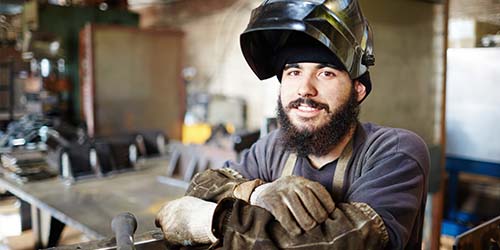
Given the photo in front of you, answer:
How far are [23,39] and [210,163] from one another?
10.7 ft

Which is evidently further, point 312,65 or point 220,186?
point 220,186

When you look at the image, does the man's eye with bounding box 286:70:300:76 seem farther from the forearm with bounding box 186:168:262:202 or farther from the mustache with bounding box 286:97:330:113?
the forearm with bounding box 186:168:262:202

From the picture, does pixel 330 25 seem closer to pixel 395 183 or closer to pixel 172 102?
pixel 395 183

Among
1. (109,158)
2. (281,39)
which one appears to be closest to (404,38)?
(281,39)

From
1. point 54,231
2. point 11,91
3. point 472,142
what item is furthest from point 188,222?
point 11,91

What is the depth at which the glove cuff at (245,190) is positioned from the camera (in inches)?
42.9

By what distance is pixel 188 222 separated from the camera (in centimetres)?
110

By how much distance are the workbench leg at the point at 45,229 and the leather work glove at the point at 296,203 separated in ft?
7.23

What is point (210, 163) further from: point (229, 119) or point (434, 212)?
point (229, 119)

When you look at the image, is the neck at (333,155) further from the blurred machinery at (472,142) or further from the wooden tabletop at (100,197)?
the blurred machinery at (472,142)

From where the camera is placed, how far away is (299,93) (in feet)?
3.51

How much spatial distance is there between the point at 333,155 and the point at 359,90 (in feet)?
0.55

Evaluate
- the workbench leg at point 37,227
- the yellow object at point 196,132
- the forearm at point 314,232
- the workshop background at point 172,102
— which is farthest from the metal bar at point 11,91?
the forearm at point 314,232

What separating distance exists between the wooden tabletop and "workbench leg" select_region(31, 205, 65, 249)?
0.15 m
